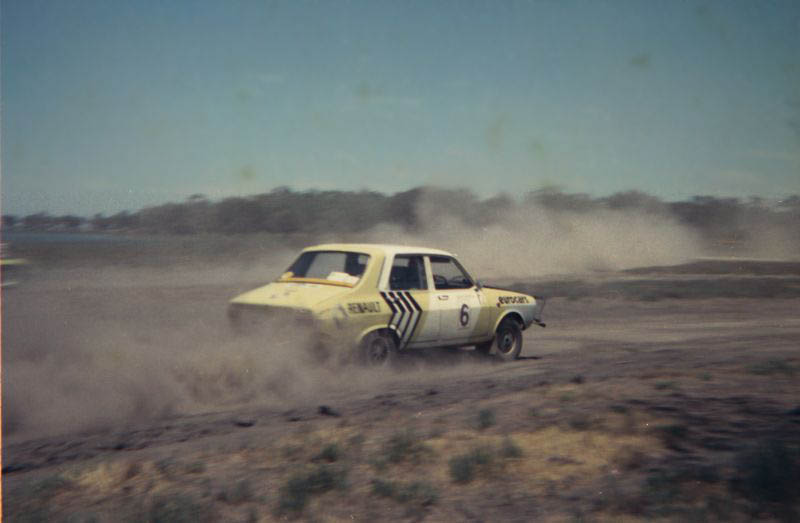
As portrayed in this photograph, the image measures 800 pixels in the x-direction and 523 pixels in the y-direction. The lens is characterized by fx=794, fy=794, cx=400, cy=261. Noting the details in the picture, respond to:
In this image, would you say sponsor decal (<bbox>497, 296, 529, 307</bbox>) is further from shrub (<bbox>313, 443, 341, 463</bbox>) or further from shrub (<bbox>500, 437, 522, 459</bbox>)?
shrub (<bbox>313, 443, 341, 463</bbox>)

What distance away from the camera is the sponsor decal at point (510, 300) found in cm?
1115

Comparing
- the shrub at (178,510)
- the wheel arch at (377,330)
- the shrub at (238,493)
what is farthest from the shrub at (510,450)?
the wheel arch at (377,330)

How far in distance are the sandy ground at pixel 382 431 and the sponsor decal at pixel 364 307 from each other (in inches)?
26.7

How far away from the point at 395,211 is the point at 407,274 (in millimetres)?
34842

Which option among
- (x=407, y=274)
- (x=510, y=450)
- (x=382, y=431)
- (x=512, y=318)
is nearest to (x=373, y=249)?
(x=407, y=274)

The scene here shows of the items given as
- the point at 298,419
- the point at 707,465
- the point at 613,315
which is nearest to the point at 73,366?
the point at 298,419

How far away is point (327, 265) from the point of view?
33.2 feet

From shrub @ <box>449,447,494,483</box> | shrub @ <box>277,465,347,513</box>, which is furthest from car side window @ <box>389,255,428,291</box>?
shrub @ <box>277,465,347,513</box>

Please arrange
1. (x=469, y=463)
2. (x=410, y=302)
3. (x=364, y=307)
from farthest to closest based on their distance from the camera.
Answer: (x=410, y=302)
(x=364, y=307)
(x=469, y=463)

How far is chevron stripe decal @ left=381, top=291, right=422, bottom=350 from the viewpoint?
9625 millimetres

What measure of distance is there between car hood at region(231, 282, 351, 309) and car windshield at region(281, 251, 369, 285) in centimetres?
28

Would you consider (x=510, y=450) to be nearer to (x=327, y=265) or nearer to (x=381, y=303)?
(x=381, y=303)

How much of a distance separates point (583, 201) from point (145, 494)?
3739 cm

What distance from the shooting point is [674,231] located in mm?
43812
